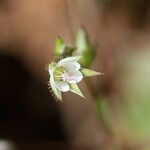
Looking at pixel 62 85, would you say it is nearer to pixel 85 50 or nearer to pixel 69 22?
pixel 85 50

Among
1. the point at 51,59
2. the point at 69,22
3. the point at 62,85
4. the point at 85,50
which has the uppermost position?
the point at 69,22

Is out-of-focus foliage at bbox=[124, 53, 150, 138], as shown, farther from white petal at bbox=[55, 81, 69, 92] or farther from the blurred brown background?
white petal at bbox=[55, 81, 69, 92]

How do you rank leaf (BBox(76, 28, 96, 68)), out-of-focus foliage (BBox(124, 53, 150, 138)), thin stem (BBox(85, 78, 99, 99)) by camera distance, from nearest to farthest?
leaf (BBox(76, 28, 96, 68))
thin stem (BBox(85, 78, 99, 99))
out-of-focus foliage (BBox(124, 53, 150, 138))

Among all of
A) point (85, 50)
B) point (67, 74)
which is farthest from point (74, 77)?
point (85, 50)

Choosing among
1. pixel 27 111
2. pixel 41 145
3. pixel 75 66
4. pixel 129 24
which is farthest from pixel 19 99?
pixel 75 66

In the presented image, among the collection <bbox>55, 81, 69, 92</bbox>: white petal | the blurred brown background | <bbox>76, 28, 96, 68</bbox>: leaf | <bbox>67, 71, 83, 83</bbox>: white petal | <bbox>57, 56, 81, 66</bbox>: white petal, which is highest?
the blurred brown background

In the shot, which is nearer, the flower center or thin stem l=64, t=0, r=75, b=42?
the flower center

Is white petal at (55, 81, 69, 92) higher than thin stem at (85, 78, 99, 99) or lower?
lower

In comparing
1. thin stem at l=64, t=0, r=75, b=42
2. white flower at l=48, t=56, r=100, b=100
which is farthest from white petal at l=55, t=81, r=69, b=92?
thin stem at l=64, t=0, r=75, b=42

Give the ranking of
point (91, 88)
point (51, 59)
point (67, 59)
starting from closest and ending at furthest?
1. point (67, 59)
2. point (91, 88)
3. point (51, 59)

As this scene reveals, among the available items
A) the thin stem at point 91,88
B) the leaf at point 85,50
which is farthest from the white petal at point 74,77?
the thin stem at point 91,88
